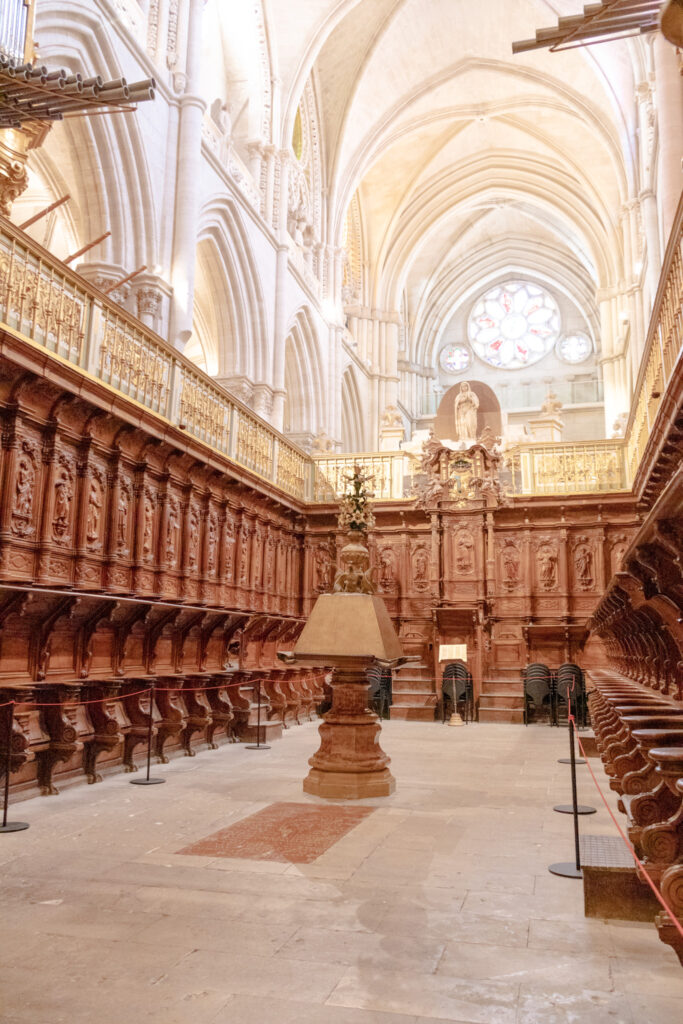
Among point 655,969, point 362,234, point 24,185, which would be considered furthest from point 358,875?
point 362,234

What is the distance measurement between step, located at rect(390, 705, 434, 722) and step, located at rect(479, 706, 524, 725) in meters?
0.82

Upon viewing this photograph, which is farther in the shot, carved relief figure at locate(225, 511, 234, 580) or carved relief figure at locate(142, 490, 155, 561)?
carved relief figure at locate(225, 511, 234, 580)

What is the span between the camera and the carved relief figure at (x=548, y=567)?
46.1 ft

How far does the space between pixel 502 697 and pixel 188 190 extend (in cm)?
1001

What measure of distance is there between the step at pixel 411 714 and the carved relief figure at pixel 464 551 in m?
2.85

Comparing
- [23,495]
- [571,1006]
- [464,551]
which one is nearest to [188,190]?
[464,551]

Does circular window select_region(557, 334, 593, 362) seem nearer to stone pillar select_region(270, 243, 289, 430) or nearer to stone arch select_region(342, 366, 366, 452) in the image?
stone arch select_region(342, 366, 366, 452)

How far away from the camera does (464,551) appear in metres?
14.4

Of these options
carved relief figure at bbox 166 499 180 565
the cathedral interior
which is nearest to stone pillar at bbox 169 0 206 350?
the cathedral interior

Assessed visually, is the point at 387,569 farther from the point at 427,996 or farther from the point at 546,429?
the point at 427,996

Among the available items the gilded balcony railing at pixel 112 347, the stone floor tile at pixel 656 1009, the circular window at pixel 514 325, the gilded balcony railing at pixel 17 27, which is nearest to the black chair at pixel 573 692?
the gilded balcony railing at pixel 112 347

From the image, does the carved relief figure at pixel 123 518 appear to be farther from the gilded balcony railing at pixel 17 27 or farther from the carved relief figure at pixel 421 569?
the carved relief figure at pixel 421 569

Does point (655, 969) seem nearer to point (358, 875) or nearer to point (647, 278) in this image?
point (358, 875)

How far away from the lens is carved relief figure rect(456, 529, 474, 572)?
1437 cm
